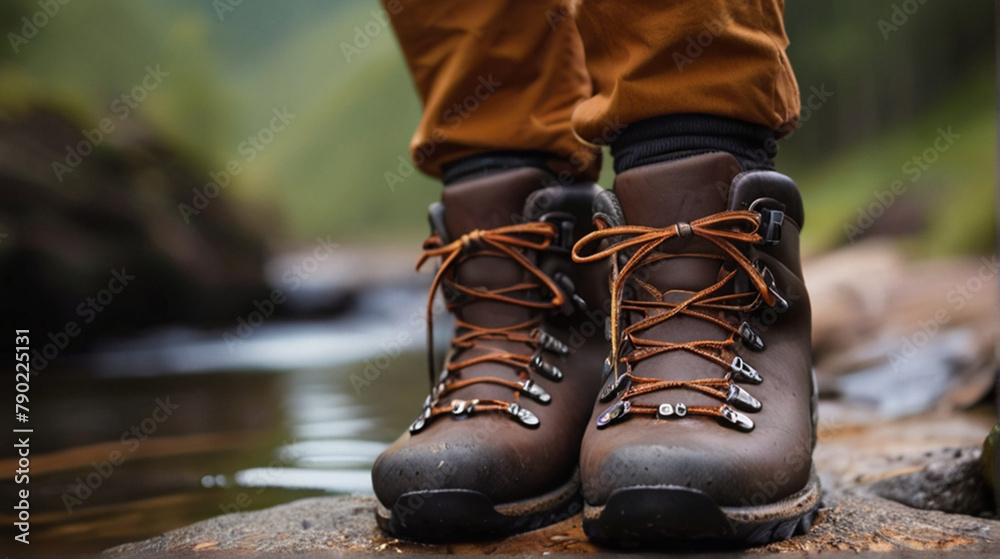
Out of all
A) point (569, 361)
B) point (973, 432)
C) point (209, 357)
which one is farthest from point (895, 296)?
point (209, 357)

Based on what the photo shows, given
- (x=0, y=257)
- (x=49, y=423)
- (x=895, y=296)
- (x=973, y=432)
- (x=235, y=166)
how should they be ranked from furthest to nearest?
(x=235, y=166) → (x=0, y=257) → (x=895, y=296) → (x=49, y=423) → (x=973, y=432)

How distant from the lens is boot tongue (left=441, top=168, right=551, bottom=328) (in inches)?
31.4

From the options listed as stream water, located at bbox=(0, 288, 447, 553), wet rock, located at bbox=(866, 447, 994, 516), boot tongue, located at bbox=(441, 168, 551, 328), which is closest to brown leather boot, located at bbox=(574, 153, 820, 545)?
boot tongue, located at bbox=(441, 168, 551, 328)

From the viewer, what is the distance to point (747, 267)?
2.18 ft

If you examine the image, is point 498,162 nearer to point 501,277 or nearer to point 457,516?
point 501,277

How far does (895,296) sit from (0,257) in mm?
2945

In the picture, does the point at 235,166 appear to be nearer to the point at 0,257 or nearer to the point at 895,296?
the point at 0,257

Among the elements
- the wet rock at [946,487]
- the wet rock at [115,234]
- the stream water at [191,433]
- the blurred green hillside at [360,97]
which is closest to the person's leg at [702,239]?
the wet rock at [946,487]

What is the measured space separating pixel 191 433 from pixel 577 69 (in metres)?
1.02

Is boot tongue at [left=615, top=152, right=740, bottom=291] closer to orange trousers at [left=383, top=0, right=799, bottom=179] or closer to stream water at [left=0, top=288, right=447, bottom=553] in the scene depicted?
orange trousers at [left=383, top=0, right=799, bottom=179]

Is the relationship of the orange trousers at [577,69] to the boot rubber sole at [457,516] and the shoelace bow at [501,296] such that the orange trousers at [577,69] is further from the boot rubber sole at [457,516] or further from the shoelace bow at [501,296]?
the boot rubber sole at [457,516]

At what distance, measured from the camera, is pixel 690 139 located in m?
0.69

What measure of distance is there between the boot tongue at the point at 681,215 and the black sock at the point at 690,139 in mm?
18

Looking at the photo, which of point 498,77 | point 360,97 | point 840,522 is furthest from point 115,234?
point 840,522
